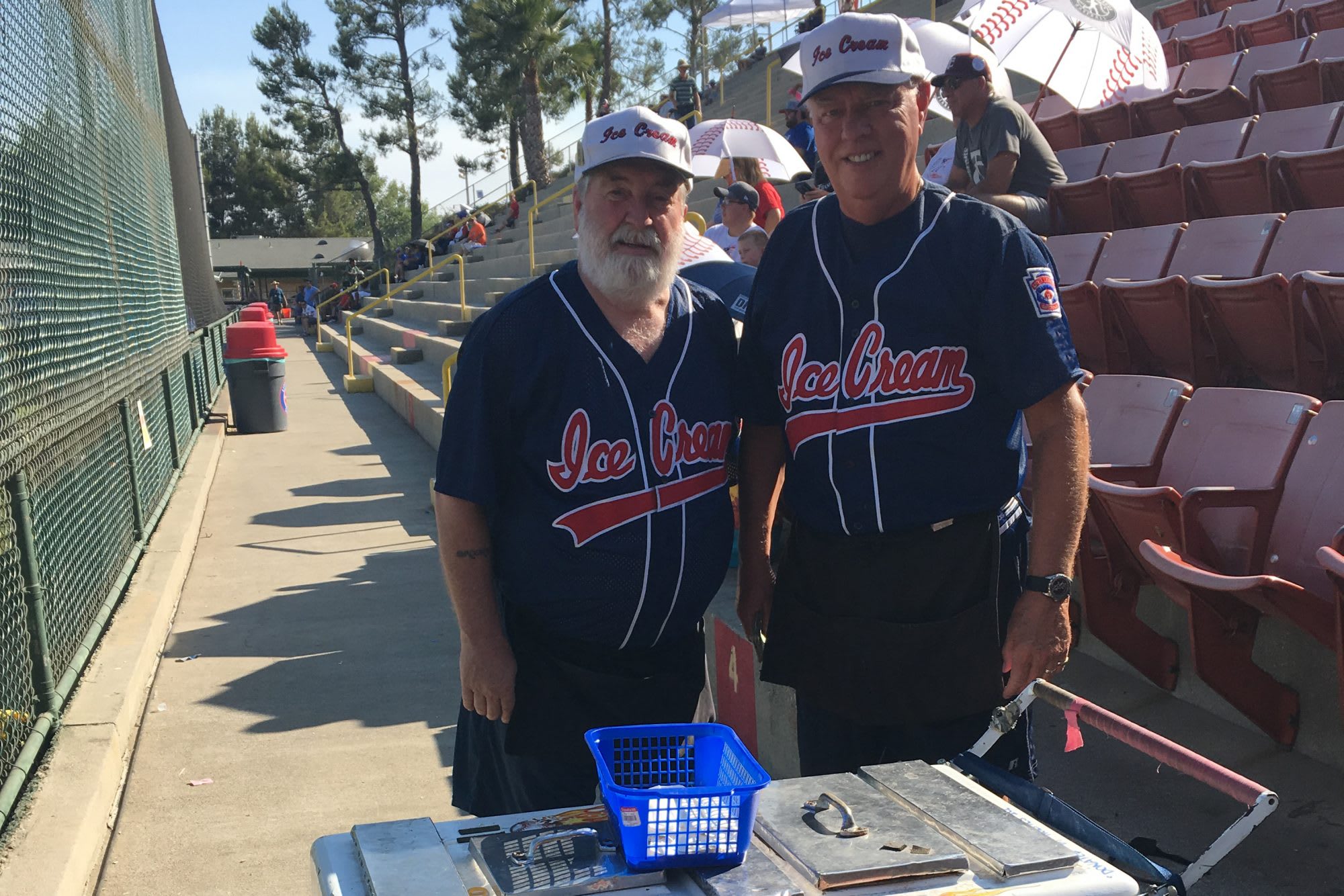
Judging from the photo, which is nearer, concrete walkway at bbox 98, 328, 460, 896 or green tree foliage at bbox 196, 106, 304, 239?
concrete walkway at bbox 98, 328, 460, 896

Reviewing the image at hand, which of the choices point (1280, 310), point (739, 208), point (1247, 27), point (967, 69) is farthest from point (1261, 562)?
point (1247, 27)

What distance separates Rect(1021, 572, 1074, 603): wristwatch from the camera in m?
2.13

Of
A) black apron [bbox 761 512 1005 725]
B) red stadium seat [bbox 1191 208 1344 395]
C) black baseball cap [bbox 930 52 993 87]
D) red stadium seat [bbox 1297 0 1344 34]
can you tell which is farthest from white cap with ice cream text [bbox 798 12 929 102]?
red stadium seat [bbox 1297 0 1344 34]

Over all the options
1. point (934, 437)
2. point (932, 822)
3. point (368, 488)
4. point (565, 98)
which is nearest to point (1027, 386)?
point (934, 437)

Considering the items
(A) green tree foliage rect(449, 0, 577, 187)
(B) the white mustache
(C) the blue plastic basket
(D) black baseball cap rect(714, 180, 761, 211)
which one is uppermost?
(A) green tree foliage rect(449, 0, 577, 187)

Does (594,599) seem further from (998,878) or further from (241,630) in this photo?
(241,630)

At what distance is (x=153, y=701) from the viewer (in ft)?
14.9

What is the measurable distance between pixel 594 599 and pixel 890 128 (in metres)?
1.10

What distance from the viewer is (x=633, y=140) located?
2.29 m

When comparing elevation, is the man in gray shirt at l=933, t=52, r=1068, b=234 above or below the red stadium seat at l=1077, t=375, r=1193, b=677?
above

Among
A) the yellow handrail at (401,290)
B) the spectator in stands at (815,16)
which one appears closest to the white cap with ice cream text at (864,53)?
the yellow handrail at (401,290)

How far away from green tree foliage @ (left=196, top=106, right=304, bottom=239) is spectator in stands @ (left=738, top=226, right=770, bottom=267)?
209 feet

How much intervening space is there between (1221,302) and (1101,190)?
2258 mm

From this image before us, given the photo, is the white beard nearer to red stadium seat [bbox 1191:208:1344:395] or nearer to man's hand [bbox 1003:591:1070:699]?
man's hand [bbox 1003:591:1070:699]
